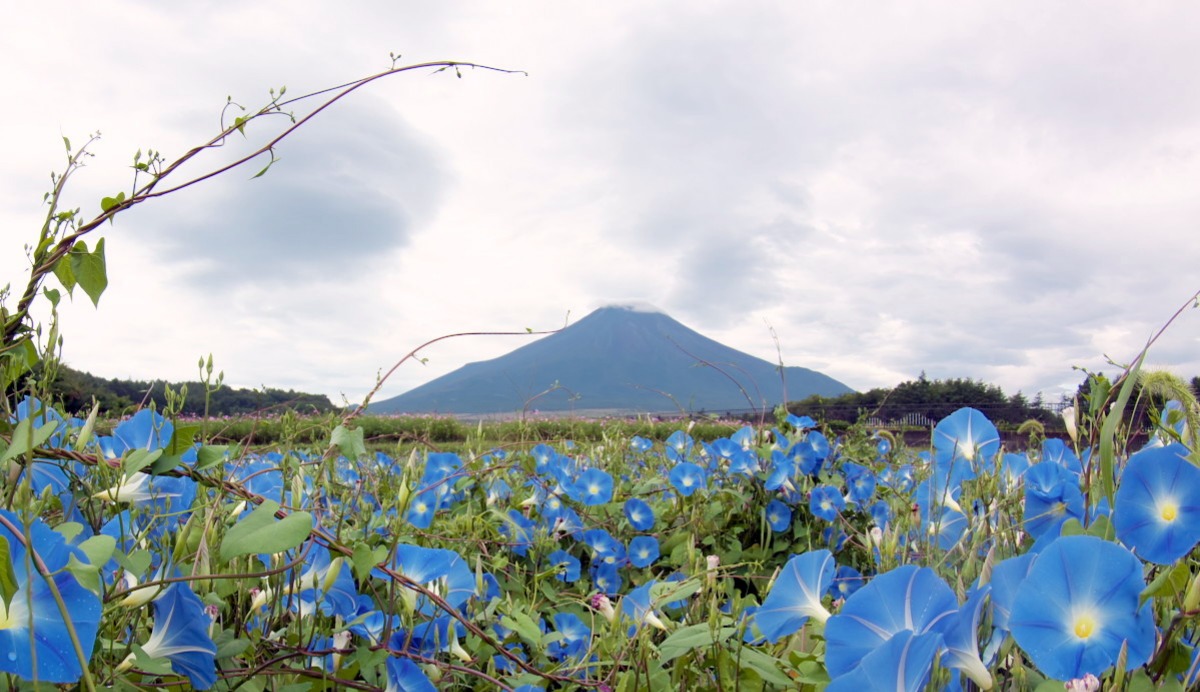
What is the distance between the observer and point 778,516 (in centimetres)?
298

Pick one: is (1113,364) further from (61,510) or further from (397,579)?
(61,510)

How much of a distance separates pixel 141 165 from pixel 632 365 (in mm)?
115717

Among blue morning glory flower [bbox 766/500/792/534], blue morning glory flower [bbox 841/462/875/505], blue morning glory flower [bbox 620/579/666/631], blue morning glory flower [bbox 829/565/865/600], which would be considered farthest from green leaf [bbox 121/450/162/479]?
blue morning glory flower [bbox 841/462/875/505]

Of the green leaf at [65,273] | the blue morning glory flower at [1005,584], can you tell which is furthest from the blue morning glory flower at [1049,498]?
the green leaf at [65,273]

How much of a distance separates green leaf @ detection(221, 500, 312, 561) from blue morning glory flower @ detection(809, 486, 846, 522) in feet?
7.98

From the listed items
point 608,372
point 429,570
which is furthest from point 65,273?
point 608,372

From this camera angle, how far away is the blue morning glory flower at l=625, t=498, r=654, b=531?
2676 mm

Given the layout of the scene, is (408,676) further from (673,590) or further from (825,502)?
(825,502)

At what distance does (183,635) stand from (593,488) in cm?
184

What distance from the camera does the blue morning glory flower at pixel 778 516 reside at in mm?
2967

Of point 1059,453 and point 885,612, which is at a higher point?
point 1059,453

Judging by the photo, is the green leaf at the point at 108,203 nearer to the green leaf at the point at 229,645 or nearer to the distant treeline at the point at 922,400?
the green leaf at the point at 229,645

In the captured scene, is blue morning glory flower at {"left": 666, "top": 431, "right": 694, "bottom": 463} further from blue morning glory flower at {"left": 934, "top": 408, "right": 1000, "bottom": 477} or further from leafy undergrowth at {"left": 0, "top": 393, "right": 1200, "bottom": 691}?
blue morning glory flower at {"left": 934, "top": 408, "right": 1000, "bottom": 477}

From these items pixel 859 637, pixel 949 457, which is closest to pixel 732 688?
pixel 859 637
